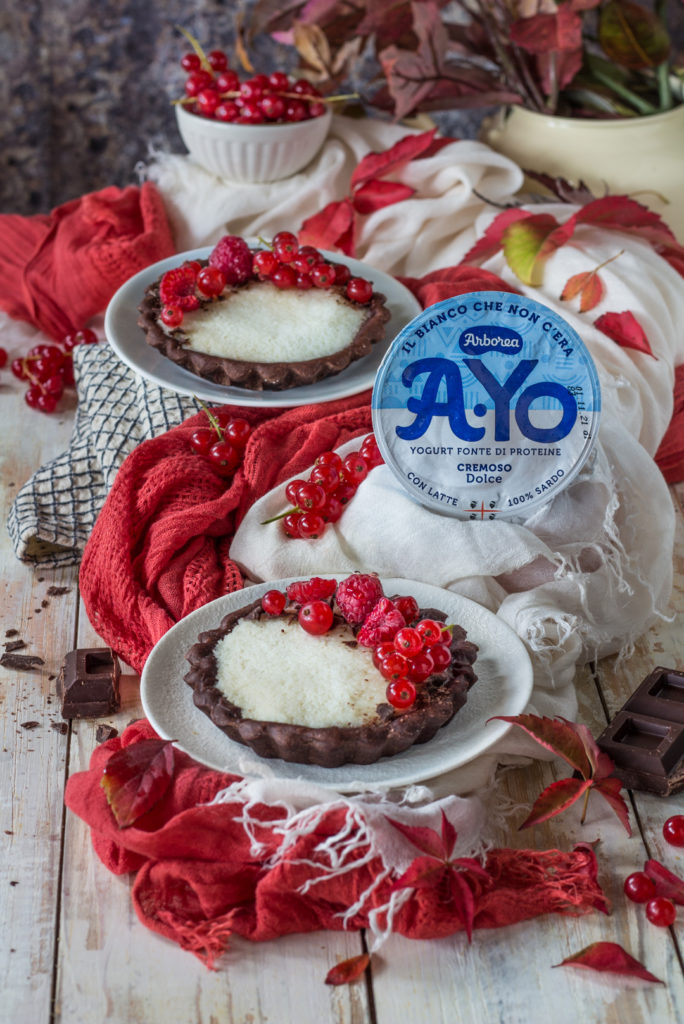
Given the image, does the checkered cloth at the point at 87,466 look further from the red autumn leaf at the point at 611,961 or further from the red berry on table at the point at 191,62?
the red autumn leaf at the point at 611,961

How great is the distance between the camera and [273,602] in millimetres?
1341

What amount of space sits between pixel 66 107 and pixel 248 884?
Answer: 220 cm

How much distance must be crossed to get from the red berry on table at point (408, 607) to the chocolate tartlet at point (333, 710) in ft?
0.18

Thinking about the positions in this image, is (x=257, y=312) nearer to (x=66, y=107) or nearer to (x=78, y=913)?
(x=78, y=913)

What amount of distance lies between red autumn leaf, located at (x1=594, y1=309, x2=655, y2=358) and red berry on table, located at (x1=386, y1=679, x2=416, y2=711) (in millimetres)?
884

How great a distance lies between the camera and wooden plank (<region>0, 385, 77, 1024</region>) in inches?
44.2

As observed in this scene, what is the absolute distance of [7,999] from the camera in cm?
109

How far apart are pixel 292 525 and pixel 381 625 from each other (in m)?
0.30

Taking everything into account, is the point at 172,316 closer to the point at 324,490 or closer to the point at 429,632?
the point at 324,490

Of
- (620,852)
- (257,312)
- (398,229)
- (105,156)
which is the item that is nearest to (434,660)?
(620,852)

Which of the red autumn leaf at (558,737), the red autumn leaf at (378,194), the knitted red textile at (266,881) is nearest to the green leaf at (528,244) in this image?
the red autumn leaf at (378,194)

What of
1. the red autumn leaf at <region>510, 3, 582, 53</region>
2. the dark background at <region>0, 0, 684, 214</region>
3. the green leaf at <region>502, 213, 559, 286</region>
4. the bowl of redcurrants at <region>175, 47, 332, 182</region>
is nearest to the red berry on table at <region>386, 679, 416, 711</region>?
the green leaf at <region>502, 213, 559, 286</region>

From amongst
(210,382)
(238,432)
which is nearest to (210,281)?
(210,382)

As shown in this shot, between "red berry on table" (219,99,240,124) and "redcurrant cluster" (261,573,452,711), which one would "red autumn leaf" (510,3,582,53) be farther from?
"redcurrant cluster" (261,573,452,711)
